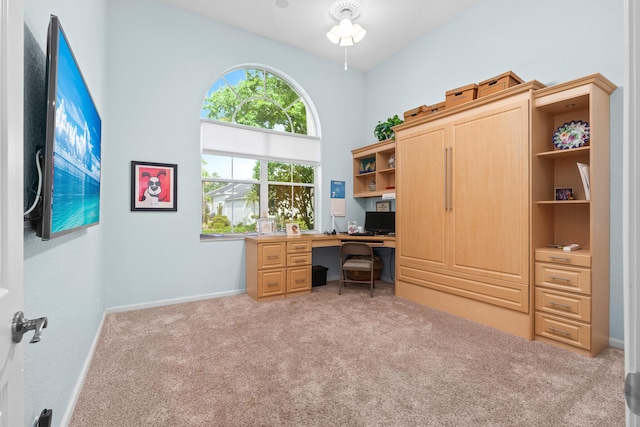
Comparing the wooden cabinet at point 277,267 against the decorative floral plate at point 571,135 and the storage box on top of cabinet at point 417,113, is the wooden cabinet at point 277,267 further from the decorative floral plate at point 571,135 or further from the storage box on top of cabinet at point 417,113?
the decorative floral plate at point 571,135

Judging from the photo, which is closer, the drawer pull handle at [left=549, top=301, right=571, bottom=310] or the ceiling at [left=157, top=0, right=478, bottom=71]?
the drawer pull handle at [left=549, top=301, right=571, bottom=310]

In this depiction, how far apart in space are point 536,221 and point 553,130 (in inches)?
36.8

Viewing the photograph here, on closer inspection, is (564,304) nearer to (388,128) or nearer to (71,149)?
(388,128)

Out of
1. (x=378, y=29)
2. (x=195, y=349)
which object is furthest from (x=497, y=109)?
(x=195, y=349)

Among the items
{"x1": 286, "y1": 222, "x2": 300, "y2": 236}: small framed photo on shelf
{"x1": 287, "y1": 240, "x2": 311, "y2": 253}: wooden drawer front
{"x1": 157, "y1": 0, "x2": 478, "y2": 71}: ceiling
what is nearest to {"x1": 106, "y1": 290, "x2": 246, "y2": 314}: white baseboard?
{"x1": 287, "y1": 240, "x2": 311, "y2": 253}: wooden drawer front

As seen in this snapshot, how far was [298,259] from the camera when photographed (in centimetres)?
400

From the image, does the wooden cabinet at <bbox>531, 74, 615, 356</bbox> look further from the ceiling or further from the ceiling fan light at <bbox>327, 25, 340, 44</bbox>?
the ceiling fan light at <bbox>327, 25, 340, 44</bbox>

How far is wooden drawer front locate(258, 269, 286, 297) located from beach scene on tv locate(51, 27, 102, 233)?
2049mm

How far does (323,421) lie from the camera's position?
160cm

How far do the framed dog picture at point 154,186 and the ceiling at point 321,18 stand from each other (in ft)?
6.65

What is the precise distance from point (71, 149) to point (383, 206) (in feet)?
13.3

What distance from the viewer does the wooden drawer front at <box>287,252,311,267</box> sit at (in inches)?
155

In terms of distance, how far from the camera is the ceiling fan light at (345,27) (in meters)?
3.54

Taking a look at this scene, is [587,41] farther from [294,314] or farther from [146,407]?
[146,407]
